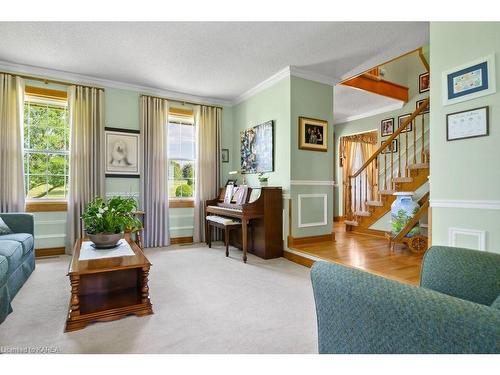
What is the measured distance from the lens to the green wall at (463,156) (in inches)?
79.4

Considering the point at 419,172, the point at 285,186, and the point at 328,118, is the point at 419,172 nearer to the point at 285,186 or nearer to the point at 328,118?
the point at 328,118

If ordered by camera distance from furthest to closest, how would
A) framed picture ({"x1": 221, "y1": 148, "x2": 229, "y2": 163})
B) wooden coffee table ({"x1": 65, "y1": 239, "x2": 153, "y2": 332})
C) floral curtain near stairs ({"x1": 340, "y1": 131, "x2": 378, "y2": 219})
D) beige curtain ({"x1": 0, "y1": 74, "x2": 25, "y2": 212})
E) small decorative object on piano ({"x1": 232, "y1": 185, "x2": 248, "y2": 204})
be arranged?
floral curtain near stairs ({"x1": 340, "y1": 131, "x2": 378, "y2": 219})
framed picture ({"x1": 221, "y1": 148, "x2": 229, "y2": 163})
small decorative object on piano ({"x1": 232, "y1": 185, "x2": 248, "y2": 204})
beige curtain ({"x1": 0, "y1": 74, "x2": 25, "y2": 212})
wooden coffee table ({"x1": 65, "y1": 239, "x2": 153, "y2": 332})

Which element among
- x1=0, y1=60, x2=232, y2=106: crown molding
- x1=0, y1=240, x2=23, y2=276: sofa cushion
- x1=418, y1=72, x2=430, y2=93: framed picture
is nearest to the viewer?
x1=0, y1=240, x2=23, y2=276: sofa cushion

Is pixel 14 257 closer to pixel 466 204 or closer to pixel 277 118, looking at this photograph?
pixel 277 118

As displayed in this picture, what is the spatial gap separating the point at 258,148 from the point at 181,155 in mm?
1410

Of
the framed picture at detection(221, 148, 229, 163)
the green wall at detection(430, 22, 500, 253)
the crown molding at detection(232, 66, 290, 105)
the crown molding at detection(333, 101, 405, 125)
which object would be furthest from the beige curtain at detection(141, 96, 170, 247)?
the crown molding at detection(333, 101, 405, 125)

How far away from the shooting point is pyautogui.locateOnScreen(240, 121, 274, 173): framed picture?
4.30 meters

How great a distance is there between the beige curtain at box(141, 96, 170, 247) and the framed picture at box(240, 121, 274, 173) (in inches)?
53.0

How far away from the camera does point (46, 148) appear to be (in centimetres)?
404

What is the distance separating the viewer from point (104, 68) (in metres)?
3.84

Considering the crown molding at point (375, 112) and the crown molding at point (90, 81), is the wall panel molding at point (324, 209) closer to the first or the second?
the crown molding at point (90, 81)

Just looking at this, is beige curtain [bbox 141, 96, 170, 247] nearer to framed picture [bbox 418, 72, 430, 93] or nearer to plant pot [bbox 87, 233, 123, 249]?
plant pot [bbox 87, 233, 123, 249]

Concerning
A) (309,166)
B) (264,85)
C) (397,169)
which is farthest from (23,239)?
(397,169)
